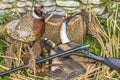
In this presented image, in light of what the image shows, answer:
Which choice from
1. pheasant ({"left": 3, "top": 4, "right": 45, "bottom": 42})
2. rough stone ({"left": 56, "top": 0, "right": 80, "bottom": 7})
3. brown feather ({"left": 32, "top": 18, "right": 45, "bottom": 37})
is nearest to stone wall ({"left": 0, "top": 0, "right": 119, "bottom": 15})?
rough stone ({"left": 56, "top": 0, "right": 80, "bottom": 7})

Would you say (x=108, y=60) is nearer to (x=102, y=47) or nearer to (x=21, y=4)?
(x=102, y=47)

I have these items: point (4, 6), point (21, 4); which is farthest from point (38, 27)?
point (4, 6)

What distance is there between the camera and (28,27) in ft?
16.0

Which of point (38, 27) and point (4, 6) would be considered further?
point (4, 6)

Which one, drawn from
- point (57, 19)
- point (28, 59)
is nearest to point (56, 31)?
point (57, 19)

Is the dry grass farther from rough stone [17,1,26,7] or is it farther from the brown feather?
rough stone [17,1,26,7]

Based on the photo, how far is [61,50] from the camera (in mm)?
4895

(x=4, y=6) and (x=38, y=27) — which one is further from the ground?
(x=4, y=6)

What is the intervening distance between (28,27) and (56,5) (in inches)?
26.2

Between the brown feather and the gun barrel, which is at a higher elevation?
the brown feather

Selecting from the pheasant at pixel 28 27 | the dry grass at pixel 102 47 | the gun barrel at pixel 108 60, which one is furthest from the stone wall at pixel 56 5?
the gun barrel at pixel 108 60

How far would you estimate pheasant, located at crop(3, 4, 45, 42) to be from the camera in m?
4.87

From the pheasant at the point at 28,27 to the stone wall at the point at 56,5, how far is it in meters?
0.36

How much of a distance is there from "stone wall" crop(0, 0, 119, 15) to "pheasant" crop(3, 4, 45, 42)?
0.36 metres
